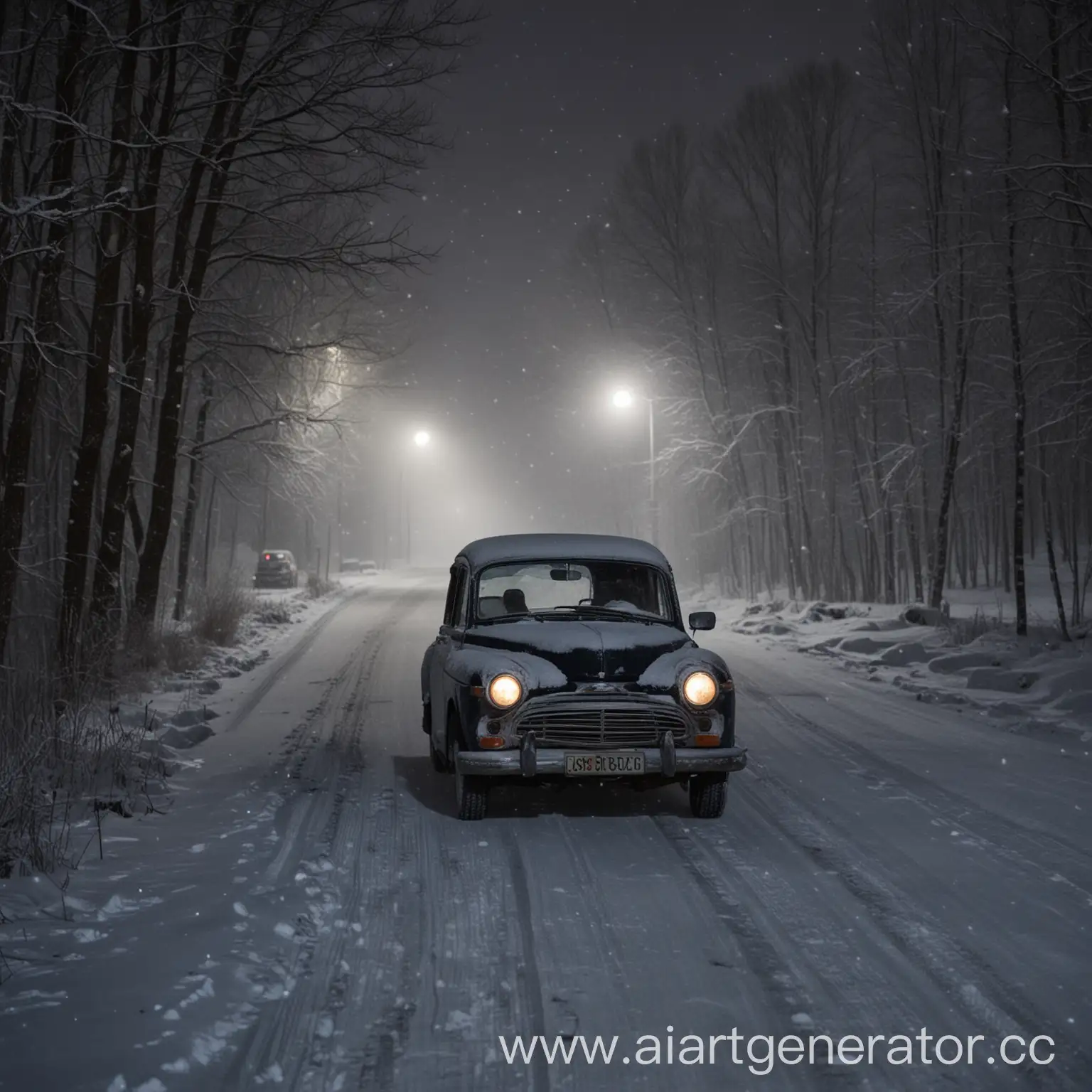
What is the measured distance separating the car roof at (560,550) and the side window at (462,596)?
0.46 feet

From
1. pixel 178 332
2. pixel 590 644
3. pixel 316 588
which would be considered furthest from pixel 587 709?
pixel 316 588

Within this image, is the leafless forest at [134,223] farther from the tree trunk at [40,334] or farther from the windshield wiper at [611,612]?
the windshield wiper at [611,612]

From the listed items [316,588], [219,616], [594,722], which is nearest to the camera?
[594,722]

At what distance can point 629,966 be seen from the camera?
15.4 feet

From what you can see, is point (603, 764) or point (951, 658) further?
point (951, 658)

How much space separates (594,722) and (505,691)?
0.63 m

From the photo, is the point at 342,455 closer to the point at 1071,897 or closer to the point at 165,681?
the point at 165,681

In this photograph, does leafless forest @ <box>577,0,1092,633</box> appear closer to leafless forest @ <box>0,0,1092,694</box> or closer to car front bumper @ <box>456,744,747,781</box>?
leafless forest @ <box>0,0,1092,694</box>

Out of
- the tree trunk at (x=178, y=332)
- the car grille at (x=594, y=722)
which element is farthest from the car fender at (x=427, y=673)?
the tree trunk at (x=178, y=332)

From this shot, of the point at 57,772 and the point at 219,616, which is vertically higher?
the point at 219,616

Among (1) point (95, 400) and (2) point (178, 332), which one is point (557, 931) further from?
(2) point (178, 332)

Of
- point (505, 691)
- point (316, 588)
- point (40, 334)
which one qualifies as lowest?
point (505, 691)

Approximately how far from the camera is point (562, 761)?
6965 mm

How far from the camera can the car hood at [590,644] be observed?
7277mm
